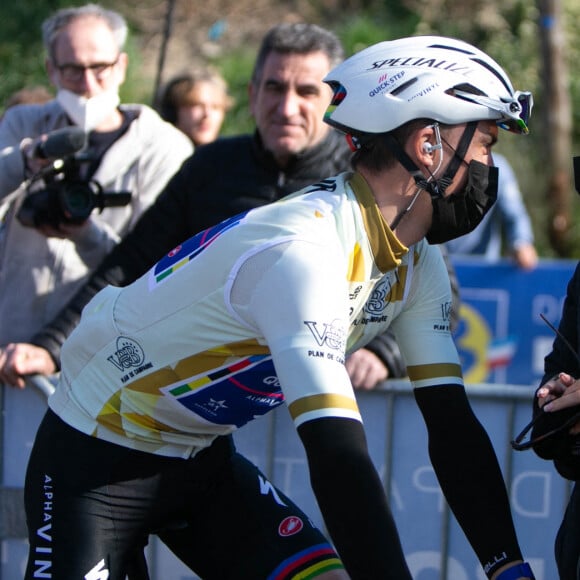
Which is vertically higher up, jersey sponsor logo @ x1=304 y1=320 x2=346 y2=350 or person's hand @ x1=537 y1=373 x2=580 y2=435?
jersey sponsor logo @ x1=304 y1=320 x2=346 y2=350

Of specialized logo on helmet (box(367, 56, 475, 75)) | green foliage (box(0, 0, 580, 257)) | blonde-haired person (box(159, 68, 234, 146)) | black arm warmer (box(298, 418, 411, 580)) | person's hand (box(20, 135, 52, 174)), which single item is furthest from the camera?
green foliage (box(0, 0, 580, 257))

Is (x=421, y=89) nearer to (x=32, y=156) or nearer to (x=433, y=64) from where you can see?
(x=433, y=64)

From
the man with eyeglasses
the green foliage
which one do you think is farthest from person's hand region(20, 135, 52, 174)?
the green foliage

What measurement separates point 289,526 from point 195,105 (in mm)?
3893

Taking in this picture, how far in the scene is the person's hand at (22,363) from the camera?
3.96m

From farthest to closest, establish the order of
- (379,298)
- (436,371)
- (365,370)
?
1. (365,370)
2. (436,371)
3. (379,298)

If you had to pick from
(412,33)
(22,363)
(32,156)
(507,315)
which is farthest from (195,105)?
(412,33)

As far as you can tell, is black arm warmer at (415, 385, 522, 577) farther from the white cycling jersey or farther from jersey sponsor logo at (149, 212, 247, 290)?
jersey sponsor logo at (149, 212, 247, 290)

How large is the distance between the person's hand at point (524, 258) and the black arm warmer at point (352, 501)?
5359 millimetres

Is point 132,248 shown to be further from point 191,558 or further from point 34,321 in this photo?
point 191,558

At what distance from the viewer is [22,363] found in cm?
395

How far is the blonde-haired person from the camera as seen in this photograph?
6.35 m

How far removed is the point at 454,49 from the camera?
2582mm

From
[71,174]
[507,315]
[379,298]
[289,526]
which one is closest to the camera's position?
[379,298]
